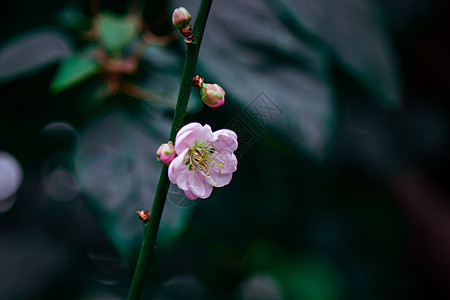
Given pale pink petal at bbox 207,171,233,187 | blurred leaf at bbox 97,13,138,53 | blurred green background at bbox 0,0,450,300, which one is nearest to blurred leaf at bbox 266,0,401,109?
blurred green background at bbox 0,0,450,300

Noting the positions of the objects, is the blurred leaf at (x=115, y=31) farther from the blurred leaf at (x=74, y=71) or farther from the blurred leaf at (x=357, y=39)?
the blurred leaf at (x=357, y=39)

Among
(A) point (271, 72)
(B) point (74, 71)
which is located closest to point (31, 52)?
(B) point (74, 71)

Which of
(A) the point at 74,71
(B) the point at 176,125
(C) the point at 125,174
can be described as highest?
(B) the point at 176,125

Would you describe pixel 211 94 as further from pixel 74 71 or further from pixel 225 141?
pixel 74 71

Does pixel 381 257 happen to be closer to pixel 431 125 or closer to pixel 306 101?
pixel 431 125

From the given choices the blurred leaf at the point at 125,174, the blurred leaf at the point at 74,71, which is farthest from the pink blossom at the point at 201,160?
the blurred leaf at the point at 74,71

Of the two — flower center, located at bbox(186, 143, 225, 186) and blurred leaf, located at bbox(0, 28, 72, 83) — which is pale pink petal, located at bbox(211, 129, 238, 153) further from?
blurred leaf, located at bbox(0, 28, 72, 83)
